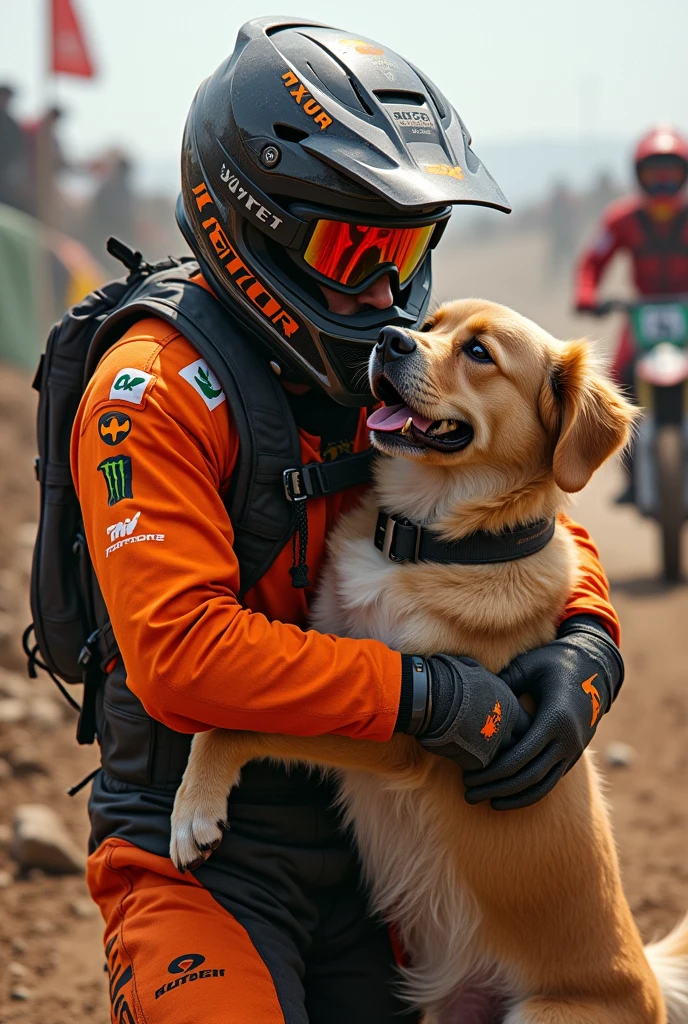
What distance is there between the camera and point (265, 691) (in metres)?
2.25

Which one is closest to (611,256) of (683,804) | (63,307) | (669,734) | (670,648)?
(670,648)

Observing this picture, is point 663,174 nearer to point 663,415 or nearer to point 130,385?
point 663,415

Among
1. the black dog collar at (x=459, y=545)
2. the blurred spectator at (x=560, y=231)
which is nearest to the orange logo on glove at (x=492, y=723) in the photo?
the black dog collar at (x=459, y=545)

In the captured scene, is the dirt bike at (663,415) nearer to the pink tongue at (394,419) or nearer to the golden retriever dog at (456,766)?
the golden retriever dog at (456,766)

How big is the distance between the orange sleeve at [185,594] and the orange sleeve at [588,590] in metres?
0.66

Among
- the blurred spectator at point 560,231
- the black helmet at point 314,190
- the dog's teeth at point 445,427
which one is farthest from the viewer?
the blurred spectator at point 560,231

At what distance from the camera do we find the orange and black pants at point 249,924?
7.44 ft

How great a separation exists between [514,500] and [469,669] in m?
0.51

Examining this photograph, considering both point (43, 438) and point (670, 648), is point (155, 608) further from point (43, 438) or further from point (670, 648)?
point (670, 648)

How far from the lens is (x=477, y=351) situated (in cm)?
277

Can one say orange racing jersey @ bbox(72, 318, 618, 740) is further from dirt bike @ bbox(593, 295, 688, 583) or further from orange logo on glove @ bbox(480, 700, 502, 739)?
dirt bike @ bbox(593, 295, 688, 583)

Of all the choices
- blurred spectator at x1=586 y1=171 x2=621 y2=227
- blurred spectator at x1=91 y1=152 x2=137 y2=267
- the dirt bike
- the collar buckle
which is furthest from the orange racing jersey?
blurred spectator at x1=586 y1=171 x2=621 y2=227

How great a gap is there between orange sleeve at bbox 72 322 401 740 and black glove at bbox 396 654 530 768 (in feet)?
0.14

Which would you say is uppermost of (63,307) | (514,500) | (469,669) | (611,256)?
(514,500)
